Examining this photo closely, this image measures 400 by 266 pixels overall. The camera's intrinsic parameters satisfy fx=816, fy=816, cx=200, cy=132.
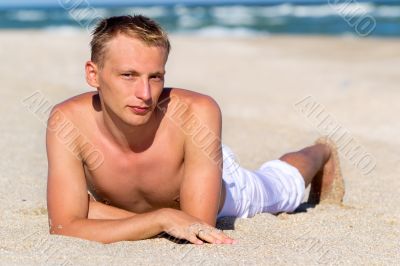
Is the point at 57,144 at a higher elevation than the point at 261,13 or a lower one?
higher

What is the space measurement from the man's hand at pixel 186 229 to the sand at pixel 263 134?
0.19 ft

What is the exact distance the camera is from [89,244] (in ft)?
12.1

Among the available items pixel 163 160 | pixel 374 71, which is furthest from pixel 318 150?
pixel 374 71

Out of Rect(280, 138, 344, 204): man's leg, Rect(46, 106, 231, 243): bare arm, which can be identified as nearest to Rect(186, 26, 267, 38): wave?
Rect(280, 138, 344, 204): man's leg

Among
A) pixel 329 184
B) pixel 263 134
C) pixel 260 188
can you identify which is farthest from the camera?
pixel 263 134

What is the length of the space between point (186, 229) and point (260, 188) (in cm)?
117

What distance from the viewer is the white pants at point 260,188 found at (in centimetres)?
455

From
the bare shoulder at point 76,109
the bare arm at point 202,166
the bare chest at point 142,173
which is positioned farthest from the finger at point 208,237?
the bare shoulder at point 76,109

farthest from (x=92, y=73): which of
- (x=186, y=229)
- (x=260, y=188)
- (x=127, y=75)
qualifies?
(x=260, y=188)

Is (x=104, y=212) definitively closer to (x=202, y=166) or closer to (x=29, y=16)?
(x=202, y=166)

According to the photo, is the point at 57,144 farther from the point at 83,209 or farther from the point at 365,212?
the point at 365,212

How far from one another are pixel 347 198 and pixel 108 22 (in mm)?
2572

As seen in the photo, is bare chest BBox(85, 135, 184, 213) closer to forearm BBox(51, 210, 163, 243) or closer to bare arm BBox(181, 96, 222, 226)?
bare arm BBox(181, 96, 222, 226)

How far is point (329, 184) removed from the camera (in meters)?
5.38
